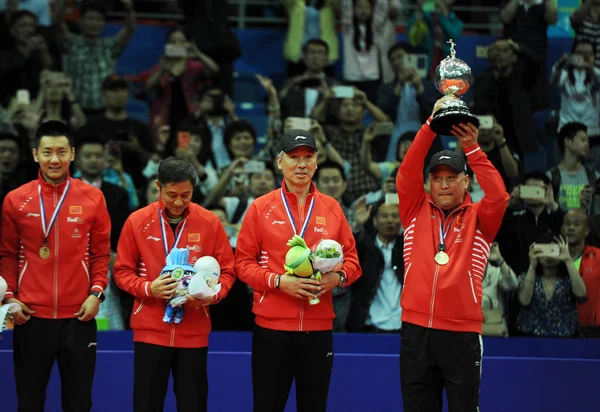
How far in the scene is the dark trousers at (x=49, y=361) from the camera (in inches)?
206

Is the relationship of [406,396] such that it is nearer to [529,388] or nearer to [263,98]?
[529,388]

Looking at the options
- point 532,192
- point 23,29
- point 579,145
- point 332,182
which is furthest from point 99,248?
point 23,29

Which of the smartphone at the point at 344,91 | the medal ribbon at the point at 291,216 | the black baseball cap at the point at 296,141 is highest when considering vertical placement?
the smartphone at the point at 344,91

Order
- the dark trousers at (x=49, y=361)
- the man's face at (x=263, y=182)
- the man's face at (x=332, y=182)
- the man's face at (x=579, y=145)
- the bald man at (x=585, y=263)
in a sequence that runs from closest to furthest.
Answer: the dark trousers at (x=49, y=361) → the bald man at (x=585, y=263) → the man's face at (x=263, y=182) → the man's face at (x=332, y=182) → the man's face at (x=579, y=145)

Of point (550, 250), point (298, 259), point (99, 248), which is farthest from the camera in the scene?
point (550, 250)

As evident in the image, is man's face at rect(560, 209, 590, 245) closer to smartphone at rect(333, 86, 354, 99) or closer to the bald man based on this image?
the bald man

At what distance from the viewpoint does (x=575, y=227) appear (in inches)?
287

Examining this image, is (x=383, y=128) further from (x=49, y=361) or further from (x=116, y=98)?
(x=49, y=361)

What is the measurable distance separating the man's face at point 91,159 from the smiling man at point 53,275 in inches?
89.0

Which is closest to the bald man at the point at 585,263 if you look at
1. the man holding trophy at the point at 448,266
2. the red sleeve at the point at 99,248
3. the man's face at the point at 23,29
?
the man holding trophy at the point at 448,266

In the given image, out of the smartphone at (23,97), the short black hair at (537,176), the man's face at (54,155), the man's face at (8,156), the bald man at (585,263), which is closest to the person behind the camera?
the man's face at (54,155)

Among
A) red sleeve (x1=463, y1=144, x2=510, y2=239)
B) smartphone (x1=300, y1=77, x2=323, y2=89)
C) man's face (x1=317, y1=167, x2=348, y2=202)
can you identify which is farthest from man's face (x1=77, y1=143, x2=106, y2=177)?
red sleeve (x1=463, y1=144, x2=510, y2=239)

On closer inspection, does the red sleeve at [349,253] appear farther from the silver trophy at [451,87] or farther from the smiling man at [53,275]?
the smiling man at [53,275]

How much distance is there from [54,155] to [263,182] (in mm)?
2758
